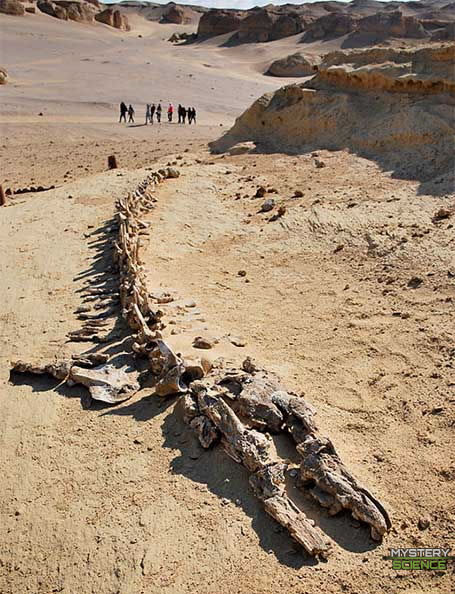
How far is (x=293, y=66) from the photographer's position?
48844 mm

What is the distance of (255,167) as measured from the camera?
13992 millimetres

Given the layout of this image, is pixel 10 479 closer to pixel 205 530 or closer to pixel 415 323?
pixel 205 530

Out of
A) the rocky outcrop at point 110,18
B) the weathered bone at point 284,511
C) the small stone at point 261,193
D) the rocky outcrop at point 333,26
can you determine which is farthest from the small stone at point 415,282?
the rocky outcrop at point 110,18

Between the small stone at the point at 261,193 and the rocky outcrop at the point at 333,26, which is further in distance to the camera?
the rocky outcrop at the point at 333,26

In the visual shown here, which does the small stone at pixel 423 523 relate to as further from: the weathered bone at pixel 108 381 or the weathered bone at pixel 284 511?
the weathered bone at pixel 108 381

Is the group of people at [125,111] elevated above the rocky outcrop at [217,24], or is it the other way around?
the rocky outcrop at [217,24]

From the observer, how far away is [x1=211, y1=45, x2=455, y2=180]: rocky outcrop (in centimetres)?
1152

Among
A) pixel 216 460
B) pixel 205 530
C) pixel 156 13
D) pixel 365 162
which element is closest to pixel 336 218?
pixel 365 162

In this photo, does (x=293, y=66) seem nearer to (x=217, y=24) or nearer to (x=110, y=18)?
(x=217, y=24)

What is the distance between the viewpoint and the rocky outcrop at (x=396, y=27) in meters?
54.9

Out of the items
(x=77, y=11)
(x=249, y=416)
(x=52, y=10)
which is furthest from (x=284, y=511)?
(x=77, y=11)

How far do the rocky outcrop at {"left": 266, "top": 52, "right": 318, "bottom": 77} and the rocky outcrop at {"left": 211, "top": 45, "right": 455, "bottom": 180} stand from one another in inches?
1352

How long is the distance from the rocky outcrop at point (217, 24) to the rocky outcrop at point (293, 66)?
72.8 feet

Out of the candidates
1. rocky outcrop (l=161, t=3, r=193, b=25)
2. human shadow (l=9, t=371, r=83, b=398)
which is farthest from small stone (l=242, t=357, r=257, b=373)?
rocky outcrop (l=161, t=3, r=193, b=25)
